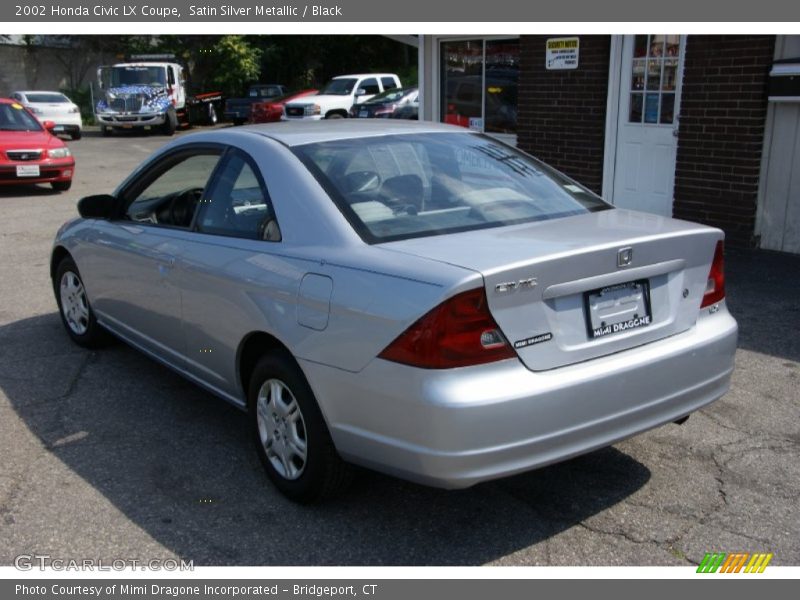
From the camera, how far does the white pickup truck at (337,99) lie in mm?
24000

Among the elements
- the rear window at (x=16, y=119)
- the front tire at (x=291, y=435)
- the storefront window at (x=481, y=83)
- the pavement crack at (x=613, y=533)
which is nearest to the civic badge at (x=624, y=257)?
the pavement crack at (x=613, y=533)

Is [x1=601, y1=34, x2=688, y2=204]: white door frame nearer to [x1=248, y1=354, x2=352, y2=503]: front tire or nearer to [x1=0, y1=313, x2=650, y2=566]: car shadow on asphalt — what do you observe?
[x1=0, y1=313, x2=650, y2=566]: car shadow on asphalt

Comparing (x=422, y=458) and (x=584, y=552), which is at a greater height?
(x=422, y=458)

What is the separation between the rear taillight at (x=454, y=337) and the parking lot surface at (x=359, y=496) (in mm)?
846

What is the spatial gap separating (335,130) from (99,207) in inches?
70.9

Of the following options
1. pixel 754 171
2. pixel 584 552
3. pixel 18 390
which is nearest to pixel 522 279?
pixel 584 552

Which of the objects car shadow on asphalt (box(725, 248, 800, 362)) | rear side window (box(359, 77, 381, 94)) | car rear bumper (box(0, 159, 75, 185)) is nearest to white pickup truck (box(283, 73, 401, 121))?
rear side window (box(359, 77, 381, 94))

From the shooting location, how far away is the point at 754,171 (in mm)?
8234

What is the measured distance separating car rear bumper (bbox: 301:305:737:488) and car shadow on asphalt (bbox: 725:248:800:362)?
261 cm

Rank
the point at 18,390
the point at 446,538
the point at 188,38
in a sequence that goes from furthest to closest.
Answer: the point at 188,38 < the point at 18,390 < the point at 446,538

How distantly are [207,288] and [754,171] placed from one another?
20.5 ft

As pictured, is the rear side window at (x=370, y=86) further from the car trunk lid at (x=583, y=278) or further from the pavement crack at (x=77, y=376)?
the car trunk lid at (x=583, y=278)

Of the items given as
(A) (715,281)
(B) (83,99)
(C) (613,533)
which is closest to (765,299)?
(A) (715,281)
